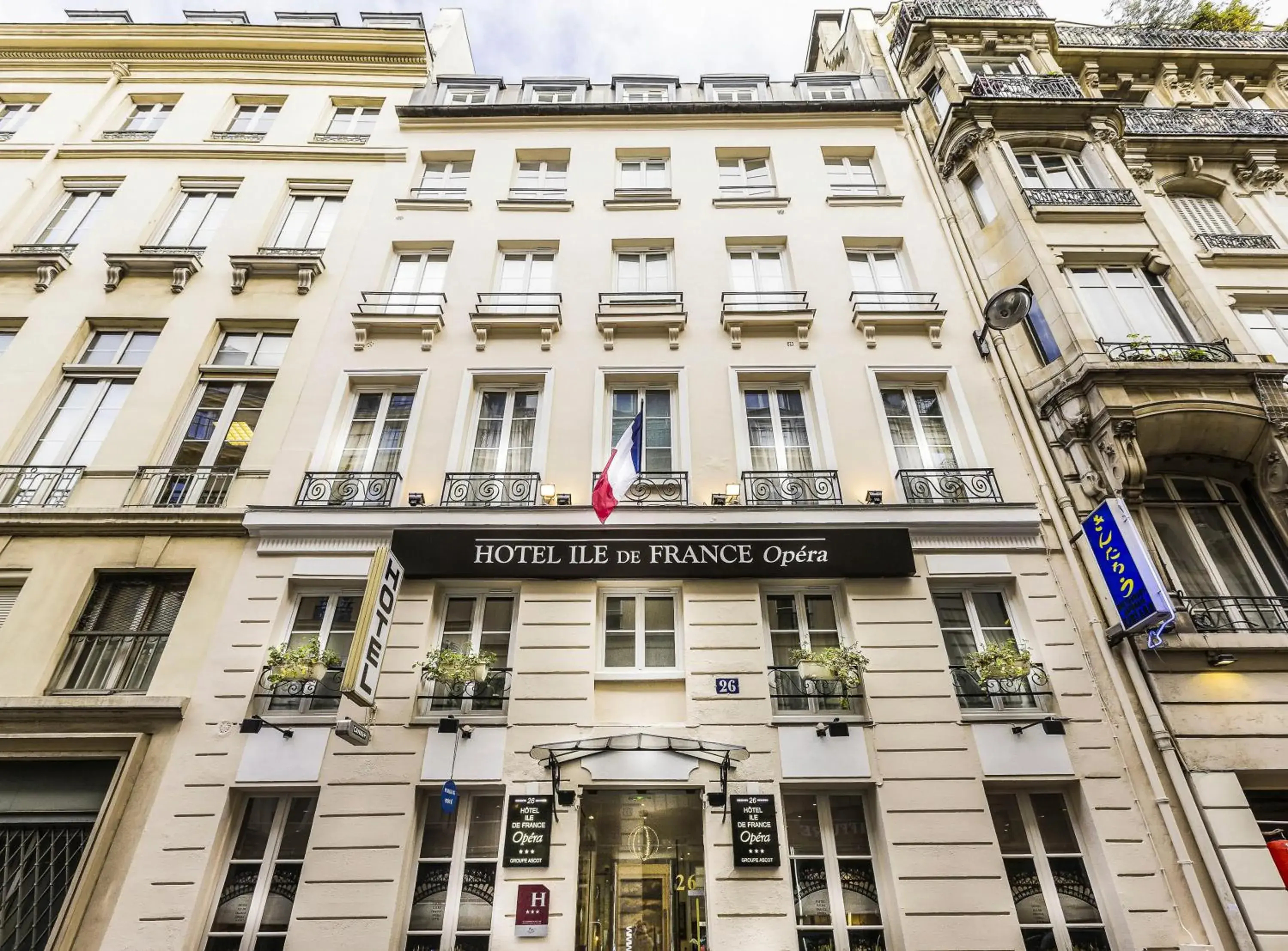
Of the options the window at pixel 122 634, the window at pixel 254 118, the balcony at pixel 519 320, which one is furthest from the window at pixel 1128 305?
the window at pixel 254 118

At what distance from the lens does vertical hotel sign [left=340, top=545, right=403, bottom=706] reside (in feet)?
23.6

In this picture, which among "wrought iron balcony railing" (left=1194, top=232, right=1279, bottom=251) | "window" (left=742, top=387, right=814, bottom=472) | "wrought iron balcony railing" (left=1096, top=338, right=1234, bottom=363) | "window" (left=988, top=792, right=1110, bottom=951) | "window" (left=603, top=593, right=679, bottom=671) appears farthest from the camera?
"wrought iron balcony railing" (left=1194, top=232, right=1279, bottom=251)

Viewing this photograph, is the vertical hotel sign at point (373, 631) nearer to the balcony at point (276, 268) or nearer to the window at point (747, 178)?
the balcony at point (276, 268)

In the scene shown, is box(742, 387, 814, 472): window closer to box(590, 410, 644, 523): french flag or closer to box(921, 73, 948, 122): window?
box(590, 410, 644, 523): french flag

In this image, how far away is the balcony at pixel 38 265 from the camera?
40.0ft

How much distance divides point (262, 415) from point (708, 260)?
29.1 ft

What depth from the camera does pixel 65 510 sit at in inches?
372

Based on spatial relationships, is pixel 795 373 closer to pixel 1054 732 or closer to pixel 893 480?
pixel 893 480

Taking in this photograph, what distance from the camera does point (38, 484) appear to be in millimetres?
10000

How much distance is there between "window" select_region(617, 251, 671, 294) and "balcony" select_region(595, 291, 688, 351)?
0.66 metres

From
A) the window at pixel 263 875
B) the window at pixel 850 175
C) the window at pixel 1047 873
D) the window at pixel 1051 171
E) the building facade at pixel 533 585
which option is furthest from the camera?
the window at pixel 850 175

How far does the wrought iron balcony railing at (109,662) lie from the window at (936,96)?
18.7 meters

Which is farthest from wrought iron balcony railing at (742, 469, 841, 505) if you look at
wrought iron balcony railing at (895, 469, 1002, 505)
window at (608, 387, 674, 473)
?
window at (608, 387, 674, 473)

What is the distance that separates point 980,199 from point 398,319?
12394 mm
